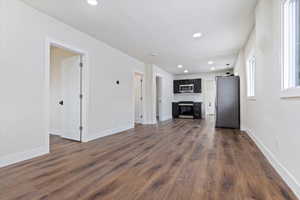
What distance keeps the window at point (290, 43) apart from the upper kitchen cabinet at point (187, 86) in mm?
6789

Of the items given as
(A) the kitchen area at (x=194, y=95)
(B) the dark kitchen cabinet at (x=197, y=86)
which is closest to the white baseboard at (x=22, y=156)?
(A) the kitchen area at (x=194, y=95)

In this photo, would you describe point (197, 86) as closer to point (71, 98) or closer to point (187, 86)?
point (187, 86)

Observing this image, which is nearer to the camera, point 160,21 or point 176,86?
point 160,21

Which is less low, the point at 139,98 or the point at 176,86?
the point at 176,86

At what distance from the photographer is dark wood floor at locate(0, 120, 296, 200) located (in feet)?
5.16

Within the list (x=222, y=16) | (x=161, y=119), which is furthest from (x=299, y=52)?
(x=161, y=119)

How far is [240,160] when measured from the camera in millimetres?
2445

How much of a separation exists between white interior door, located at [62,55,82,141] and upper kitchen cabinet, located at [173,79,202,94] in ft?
20.5

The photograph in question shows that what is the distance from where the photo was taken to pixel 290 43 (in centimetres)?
173

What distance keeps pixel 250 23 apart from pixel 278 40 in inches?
66.1

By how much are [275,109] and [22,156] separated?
3.84 metres

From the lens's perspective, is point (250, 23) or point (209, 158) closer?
point (209, 158)

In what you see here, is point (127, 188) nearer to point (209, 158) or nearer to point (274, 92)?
point (209, 158)

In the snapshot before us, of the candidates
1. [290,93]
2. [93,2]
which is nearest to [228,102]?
[290,93]
